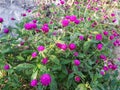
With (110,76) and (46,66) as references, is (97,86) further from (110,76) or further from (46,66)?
(46,66)

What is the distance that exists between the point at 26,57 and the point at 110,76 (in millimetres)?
841

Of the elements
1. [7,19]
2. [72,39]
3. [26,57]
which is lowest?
[7,19]

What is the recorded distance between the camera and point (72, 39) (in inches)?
102

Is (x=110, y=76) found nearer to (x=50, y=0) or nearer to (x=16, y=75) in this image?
(x=16, y=75)

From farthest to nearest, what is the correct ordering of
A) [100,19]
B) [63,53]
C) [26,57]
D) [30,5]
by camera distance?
[30,5], [100,19], [26,57], [63,53]

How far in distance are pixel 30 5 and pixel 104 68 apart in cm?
318

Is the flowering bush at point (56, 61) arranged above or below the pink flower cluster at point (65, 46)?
below

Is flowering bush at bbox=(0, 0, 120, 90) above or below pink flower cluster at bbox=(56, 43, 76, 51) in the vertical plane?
below

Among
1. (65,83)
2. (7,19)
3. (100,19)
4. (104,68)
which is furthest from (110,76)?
(7,19)

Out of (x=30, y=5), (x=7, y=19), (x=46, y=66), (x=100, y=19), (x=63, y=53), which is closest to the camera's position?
(x=46, y=66)

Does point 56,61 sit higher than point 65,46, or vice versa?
point 65,46

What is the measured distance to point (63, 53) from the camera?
2.49 meters

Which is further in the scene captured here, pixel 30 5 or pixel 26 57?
→ pixel 30 5

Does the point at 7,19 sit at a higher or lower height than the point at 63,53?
lower
